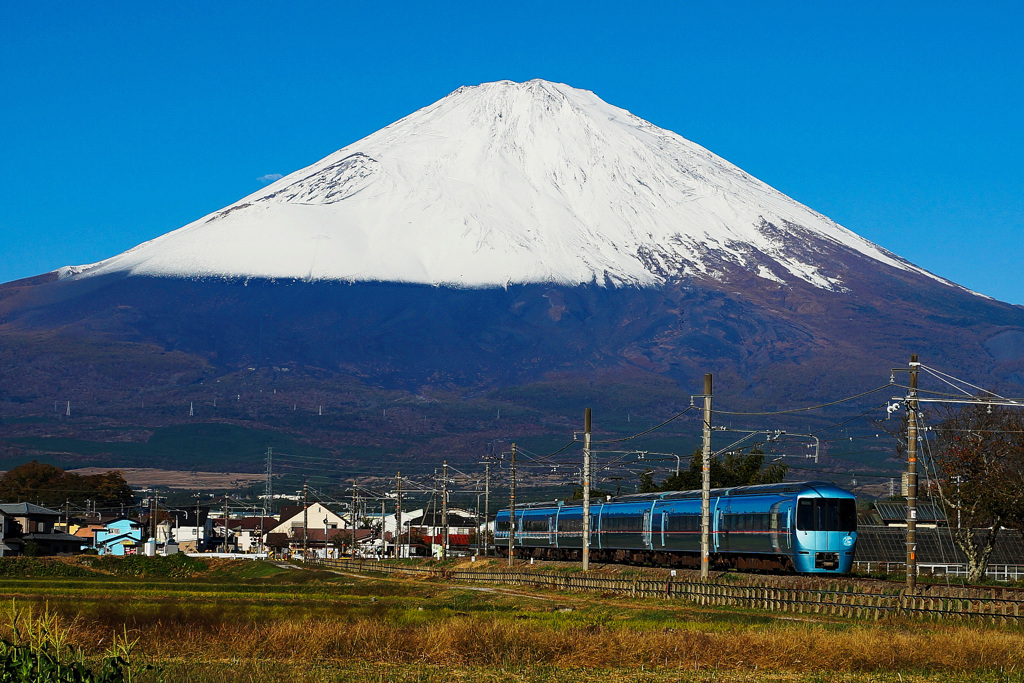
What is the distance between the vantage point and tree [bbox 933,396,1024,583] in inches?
2100

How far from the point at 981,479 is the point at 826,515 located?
11492 mm

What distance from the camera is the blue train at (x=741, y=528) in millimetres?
46625

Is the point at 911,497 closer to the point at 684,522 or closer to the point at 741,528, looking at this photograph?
the point at 741,528

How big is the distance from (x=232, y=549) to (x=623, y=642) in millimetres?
126217

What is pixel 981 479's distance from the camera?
5466cm

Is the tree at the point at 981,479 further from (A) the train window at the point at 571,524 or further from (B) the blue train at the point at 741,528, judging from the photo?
(A) the train window at the point at 571,524

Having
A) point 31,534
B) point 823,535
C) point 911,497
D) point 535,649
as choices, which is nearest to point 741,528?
point 823,535

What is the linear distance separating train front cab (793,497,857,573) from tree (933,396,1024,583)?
671cm

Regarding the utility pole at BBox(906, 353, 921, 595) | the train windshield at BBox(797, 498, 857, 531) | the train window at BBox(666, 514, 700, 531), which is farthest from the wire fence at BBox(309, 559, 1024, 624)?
the train window at BBox(666, 514, 700, 531)

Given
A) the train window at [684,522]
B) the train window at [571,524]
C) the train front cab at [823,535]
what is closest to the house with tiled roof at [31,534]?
the train window at [571,524]

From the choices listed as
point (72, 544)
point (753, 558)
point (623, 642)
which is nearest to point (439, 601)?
point (753, 558)

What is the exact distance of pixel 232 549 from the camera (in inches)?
5694

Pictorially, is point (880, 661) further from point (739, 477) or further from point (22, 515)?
point (22, 515)

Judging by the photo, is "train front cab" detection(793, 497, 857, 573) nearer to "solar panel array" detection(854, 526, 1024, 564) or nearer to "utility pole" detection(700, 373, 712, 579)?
"utility pole" detection(700, 373, 712, 579)
